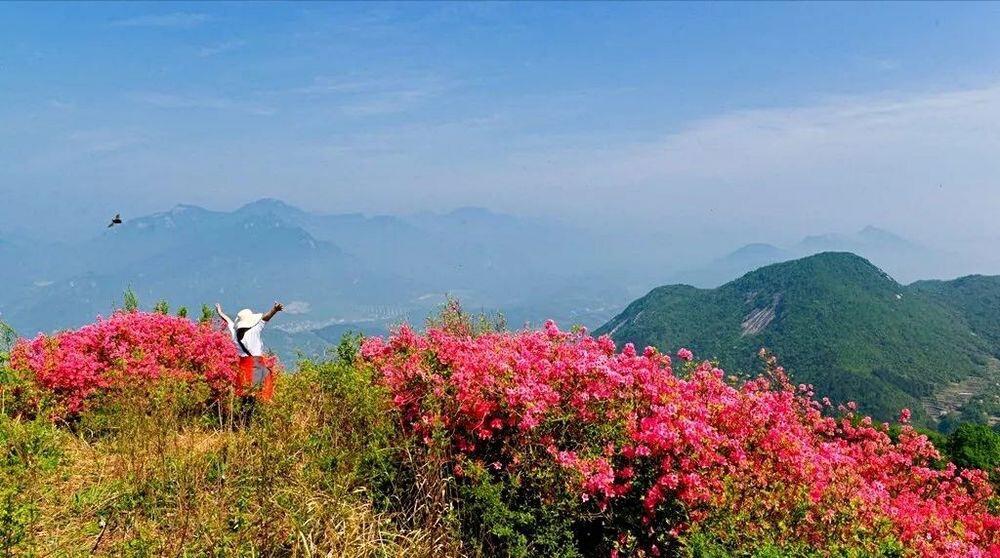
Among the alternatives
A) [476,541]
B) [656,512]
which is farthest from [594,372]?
[476,541]

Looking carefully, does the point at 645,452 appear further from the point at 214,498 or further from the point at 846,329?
the point at 846,329

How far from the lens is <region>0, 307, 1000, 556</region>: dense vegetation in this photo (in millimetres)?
5938

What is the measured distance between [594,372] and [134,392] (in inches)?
205

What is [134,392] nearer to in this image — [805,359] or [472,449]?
[472,449]

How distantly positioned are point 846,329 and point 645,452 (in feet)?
473

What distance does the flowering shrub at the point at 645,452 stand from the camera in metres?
6.53

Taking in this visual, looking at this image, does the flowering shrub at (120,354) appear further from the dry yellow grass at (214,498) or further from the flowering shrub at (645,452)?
the flowering shrub at (645,452)

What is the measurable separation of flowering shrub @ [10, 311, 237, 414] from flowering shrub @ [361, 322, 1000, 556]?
15.7ft

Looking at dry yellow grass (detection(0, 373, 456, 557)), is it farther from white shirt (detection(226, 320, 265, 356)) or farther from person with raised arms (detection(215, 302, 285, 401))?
white shirt (detection(226, 320, 265, 356))

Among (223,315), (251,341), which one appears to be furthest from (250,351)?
(223,315)

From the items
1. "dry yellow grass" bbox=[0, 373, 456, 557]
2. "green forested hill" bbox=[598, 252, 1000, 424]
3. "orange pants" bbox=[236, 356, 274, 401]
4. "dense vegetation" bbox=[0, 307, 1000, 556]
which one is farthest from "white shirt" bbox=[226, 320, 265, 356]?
"green forested hill" bbox=[598, 252, 1000, 424]

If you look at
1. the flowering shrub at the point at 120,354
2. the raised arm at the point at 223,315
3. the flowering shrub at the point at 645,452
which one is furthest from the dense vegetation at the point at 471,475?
the raised arm at the point at 223,315

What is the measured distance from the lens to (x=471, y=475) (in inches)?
261

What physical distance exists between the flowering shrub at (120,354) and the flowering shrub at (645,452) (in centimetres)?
479
